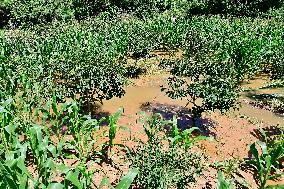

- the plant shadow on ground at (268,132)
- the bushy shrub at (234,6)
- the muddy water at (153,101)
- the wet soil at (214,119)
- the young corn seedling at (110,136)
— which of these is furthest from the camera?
the bushy shrub at (234,6)

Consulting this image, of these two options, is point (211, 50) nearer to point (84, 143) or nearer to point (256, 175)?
point (256, 175)

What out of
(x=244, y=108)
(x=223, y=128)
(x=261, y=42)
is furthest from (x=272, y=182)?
(x=261, y=42)

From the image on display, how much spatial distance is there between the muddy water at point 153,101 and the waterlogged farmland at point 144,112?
34 millimetres

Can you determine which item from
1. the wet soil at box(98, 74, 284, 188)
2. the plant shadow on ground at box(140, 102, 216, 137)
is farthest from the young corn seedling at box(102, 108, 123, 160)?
the plant shadow on ground at box(140, 102, 216, 137)

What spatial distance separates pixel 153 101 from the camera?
11.4 meters

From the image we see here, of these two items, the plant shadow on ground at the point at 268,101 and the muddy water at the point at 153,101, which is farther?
the plant shadow on ground at the point at 268,101

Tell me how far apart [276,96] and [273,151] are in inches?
221

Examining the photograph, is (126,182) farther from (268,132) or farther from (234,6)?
(234,6)

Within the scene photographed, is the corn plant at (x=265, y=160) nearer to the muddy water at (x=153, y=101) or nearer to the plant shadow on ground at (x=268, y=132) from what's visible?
the plant shadow on ground at (x=268, y=132)

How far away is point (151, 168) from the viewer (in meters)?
5.63

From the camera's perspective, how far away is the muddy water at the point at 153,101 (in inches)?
420

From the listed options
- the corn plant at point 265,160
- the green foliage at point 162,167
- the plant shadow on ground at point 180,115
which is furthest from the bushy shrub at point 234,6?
the green foliage at point 162,167

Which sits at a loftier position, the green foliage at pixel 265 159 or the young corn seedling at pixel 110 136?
the young corn seedling at pixel 110 136

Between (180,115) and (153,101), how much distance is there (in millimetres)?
1403
